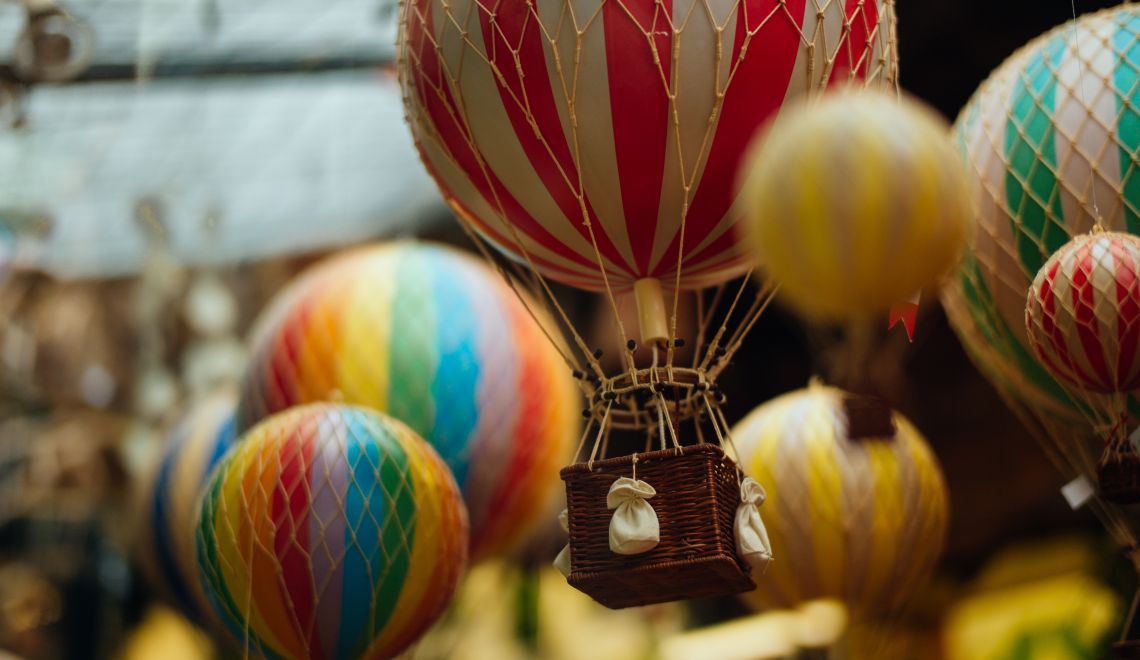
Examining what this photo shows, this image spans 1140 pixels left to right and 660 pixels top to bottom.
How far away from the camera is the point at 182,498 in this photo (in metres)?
4.47

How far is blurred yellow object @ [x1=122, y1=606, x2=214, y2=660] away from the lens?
7.73m

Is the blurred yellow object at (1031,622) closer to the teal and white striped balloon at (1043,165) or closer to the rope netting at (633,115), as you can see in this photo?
the teal and white striped balloon at (1043,165)

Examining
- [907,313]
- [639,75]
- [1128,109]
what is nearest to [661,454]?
[907,313]

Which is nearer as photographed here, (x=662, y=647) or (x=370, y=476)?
(x=370, y=476)

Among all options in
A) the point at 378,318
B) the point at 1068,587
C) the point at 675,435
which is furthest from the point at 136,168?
the point at 675,435

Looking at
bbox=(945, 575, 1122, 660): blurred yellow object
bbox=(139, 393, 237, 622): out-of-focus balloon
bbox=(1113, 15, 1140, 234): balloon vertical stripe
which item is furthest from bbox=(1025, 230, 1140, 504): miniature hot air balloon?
bbox=(139, 393, 237, 622): out-of-focus balloon

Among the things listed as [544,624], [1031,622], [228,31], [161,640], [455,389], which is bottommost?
[1031,622]

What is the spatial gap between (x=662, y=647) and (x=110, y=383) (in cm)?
397

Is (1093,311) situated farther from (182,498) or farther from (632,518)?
(182,498)

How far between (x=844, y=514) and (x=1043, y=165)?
2.94 ft

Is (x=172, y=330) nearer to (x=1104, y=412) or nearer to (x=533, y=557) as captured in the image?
(x=533, y=557)

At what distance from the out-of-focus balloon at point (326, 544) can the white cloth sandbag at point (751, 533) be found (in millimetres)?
665

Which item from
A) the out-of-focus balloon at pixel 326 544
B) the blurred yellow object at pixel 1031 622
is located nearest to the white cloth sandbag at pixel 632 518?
the out-of-focus balloon at pixel 326 544

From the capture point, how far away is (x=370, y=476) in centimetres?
281
